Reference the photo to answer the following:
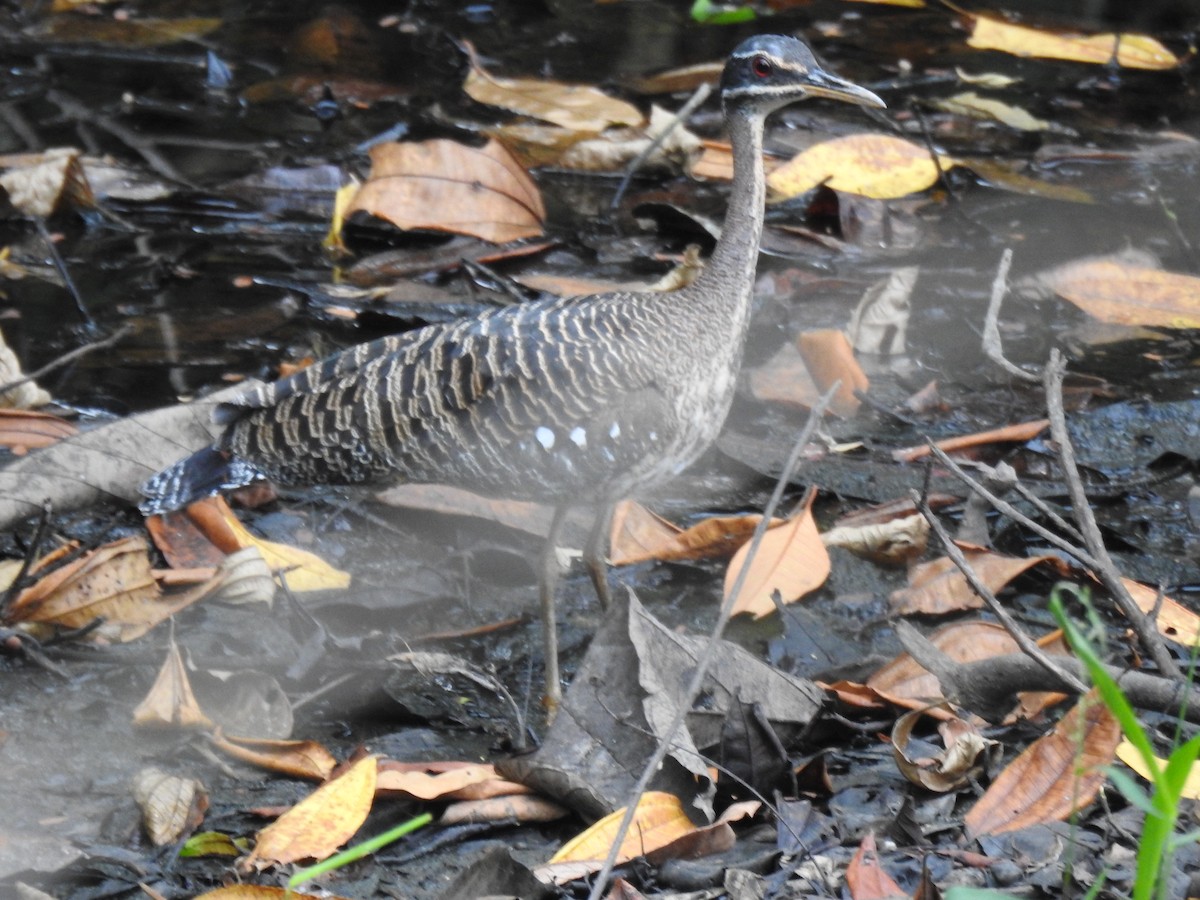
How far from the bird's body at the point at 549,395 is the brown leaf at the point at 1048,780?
1.30 meters

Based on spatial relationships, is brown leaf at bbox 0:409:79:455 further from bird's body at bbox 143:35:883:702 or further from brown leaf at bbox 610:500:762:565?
brown leaf at bbox 610:500:762:565

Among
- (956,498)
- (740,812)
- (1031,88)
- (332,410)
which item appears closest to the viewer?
(740,812)

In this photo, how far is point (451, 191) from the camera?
6.18 meters

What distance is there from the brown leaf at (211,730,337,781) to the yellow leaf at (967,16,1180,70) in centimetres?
631

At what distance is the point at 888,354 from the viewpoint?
5809 millimetres

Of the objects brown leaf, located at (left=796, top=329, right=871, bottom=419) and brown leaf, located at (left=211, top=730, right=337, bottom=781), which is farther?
brown leaf, located at (left=796, top=329, right=871, bottom=419)

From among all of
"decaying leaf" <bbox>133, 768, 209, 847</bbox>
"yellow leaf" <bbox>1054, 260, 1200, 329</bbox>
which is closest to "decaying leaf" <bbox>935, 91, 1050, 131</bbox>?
"yellow leaf" <bbox>1054, 260, 1200, 329</bbox>

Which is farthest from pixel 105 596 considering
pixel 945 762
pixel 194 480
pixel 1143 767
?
pixel 1143 767

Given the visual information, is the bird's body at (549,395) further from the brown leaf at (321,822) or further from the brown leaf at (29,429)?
the brown leaf at (321,822)

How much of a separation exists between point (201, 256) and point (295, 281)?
0.59m

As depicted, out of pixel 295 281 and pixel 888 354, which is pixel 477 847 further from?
pixel 295 281

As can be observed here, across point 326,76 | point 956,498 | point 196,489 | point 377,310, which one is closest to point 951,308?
point 956,498

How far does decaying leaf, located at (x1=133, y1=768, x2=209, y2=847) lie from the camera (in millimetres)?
Answer: 3316

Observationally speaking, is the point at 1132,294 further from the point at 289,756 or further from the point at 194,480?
the point at 289,756
